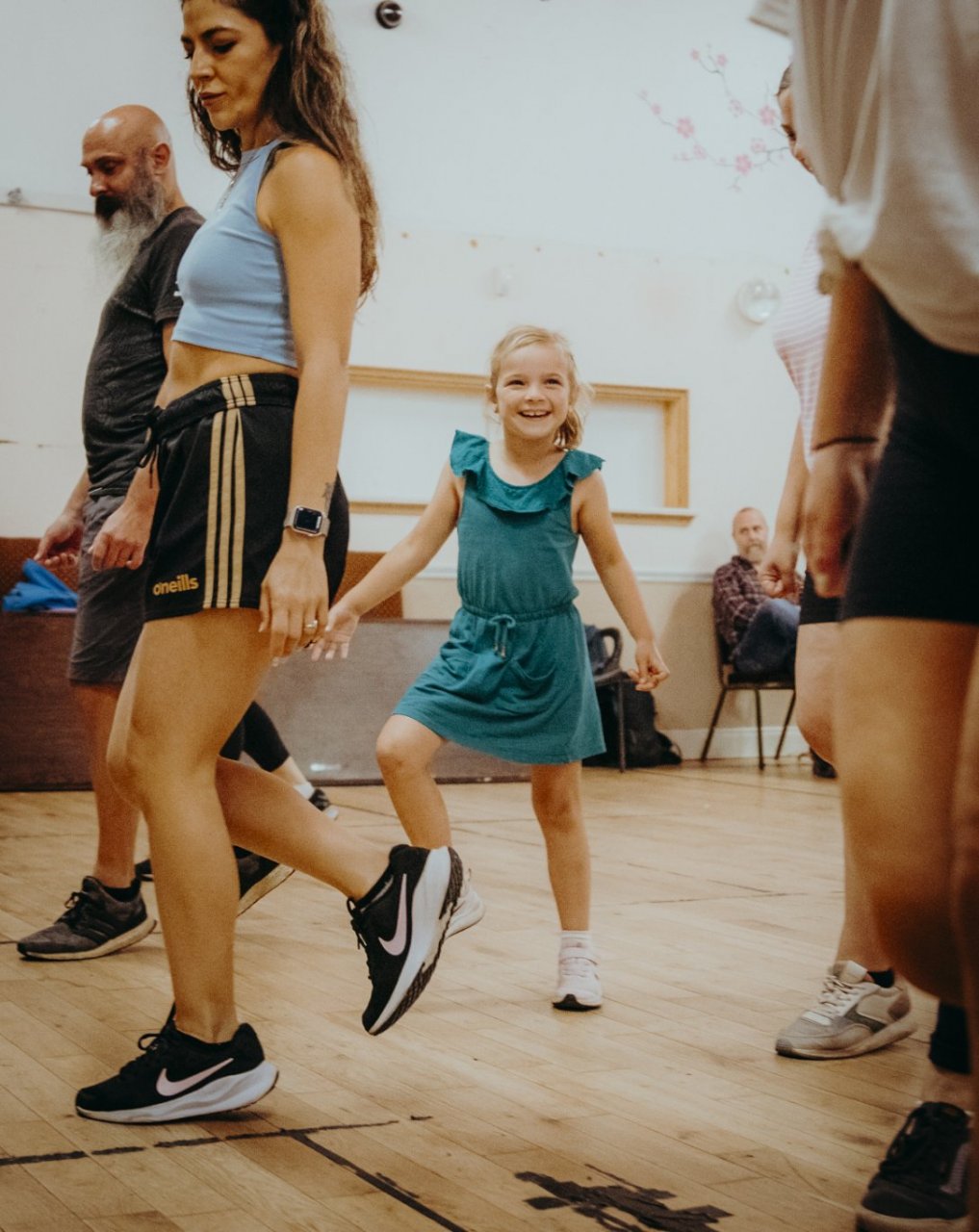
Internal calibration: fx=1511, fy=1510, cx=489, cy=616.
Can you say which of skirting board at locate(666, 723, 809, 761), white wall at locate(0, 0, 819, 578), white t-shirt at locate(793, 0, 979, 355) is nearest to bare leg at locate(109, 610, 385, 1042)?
white t-shirt at locate(793, 0, 979, 355)

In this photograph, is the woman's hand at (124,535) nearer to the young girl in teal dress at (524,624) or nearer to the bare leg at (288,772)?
the young girl in teal dress at (524,624)

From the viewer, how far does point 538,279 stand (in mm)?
8148

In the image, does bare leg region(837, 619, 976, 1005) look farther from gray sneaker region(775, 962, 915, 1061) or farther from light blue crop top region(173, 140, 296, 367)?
gray sneaker region(775, 962, 915, 1061)

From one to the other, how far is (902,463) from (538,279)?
7255 mm

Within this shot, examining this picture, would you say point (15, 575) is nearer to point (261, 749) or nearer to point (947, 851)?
point (261, 749)

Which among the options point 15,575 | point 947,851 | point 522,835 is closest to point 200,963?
point 947,851

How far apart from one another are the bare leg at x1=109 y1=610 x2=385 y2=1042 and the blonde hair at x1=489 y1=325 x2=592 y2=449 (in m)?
1.34

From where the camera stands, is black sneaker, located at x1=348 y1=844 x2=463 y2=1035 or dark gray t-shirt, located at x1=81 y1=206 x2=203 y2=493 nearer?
black sneaker, located at x1=348 y1=844 x2=463 y2=1035

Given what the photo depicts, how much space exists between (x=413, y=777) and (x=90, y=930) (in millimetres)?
754

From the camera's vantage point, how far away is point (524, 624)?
286 cm

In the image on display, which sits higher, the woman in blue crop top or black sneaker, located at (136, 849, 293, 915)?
the woman in blue crop top

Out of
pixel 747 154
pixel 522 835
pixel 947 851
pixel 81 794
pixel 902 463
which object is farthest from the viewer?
pixel 747 154

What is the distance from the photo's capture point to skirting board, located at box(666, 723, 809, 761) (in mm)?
8312

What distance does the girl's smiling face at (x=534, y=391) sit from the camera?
117 inches
